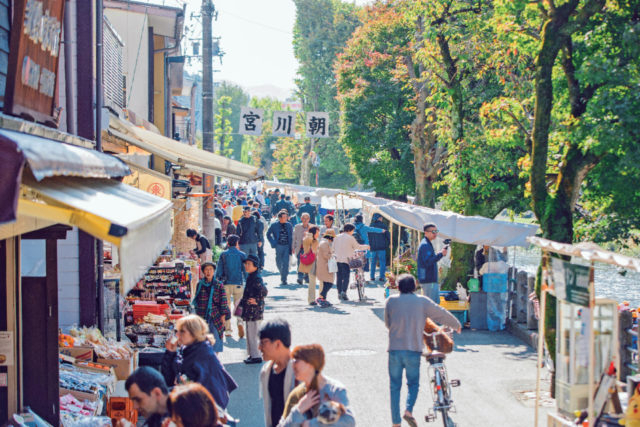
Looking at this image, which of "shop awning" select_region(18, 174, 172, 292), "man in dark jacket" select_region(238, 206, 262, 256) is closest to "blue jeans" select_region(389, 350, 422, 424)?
"shop awning" select_region(18, 174, 172, 292)

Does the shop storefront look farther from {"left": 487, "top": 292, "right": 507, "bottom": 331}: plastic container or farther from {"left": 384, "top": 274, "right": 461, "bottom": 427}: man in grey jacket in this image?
{"left": 487, "top": 292, "right": 507, "bottom": 331}: plastic container

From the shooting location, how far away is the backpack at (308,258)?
56.4ft

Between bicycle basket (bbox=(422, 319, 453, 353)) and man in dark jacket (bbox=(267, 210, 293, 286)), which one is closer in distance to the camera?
bicycle basket (bbox=(422, 319, 453, 353))

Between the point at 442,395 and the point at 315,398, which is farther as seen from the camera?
the point at 442,395

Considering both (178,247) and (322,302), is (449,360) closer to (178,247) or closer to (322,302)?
(322,302)

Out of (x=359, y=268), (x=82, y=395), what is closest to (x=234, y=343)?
(x=359, y=268)

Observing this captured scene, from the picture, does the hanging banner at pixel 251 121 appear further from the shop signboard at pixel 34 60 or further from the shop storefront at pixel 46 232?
the shop signboard at pixel 34 60

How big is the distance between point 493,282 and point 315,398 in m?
9.93

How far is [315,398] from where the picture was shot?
459cm

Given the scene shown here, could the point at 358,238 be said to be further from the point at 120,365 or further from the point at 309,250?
the point at 120,365

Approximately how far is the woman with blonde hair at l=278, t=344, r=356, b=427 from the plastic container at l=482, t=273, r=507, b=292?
9.74 m

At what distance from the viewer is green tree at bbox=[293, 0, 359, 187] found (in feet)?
168

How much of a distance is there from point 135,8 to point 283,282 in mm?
8151

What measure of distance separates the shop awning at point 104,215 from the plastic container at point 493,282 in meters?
10.1
